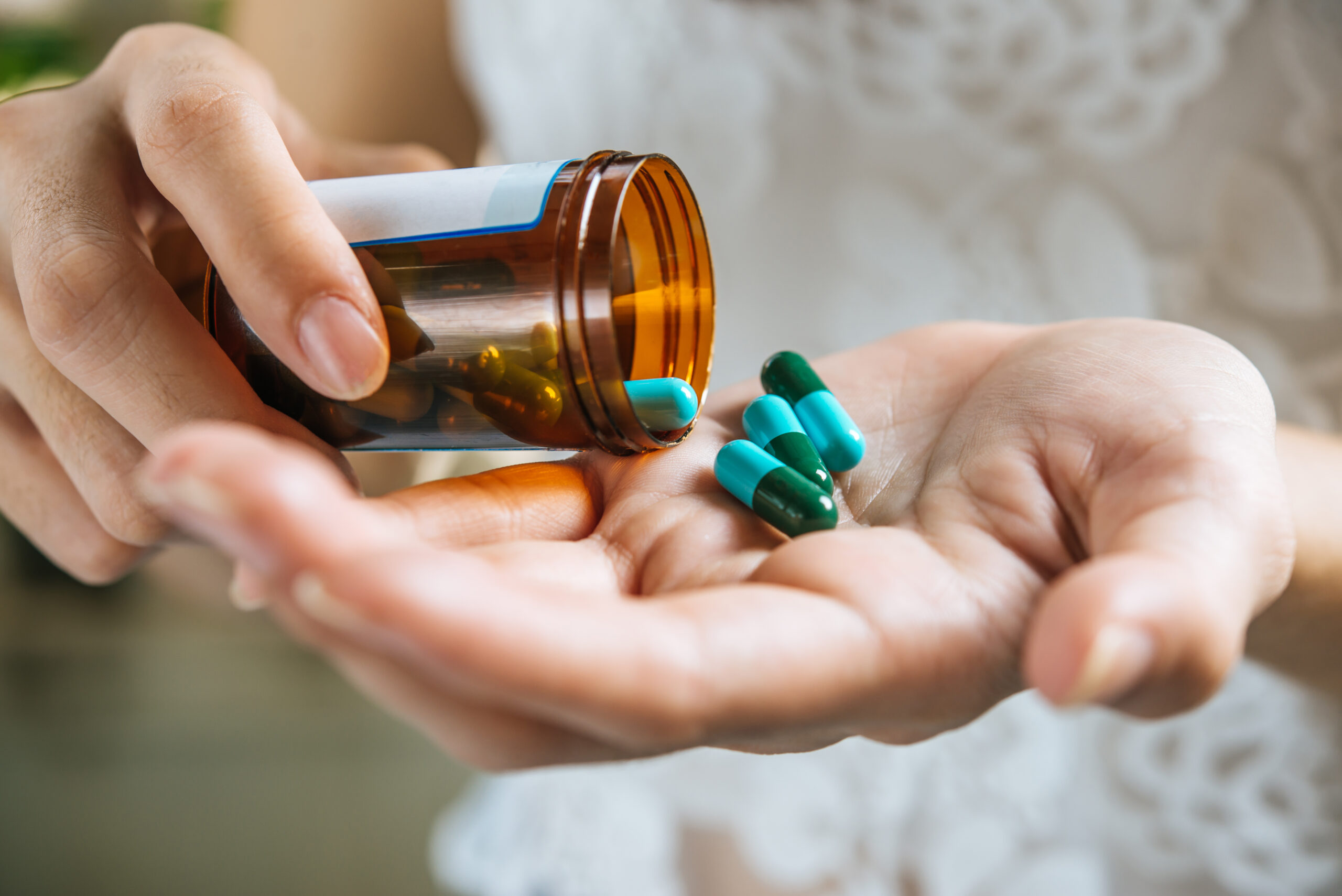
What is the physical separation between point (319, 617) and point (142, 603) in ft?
12.4

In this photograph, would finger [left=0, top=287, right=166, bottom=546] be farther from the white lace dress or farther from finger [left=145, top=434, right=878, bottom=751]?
the white lace dress

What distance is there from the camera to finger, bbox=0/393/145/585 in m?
1.09

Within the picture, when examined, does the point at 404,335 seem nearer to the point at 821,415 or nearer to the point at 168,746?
the point at 821,415

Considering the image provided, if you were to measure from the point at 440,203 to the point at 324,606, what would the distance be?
48 cm

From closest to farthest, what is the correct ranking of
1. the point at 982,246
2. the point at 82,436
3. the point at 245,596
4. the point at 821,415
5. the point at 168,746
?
1. the point at 245,596
2. the point at 82,436
3. the point at 821,415
4. the point at 982,246
5. the point at 168,746

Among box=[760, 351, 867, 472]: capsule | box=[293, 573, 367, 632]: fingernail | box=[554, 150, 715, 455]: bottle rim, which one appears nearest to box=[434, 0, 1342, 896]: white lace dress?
box=[760, 351, 867, 472]: capsule

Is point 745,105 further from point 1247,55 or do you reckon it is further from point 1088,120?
point 1247,55

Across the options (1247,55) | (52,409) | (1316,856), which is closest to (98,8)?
(52,409)

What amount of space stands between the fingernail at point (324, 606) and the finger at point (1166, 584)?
0.40m

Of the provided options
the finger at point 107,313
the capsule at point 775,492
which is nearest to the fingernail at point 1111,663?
the capsule at point 775,492

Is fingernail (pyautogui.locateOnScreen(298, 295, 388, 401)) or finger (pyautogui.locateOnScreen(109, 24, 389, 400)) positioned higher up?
finger (pyautogui.locateOnScreen(109, 24, 389, 400))

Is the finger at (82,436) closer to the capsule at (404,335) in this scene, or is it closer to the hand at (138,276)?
the hand at (138,276)

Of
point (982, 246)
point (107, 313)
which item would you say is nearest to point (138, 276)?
point (107, 313)

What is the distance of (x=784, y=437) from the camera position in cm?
106
